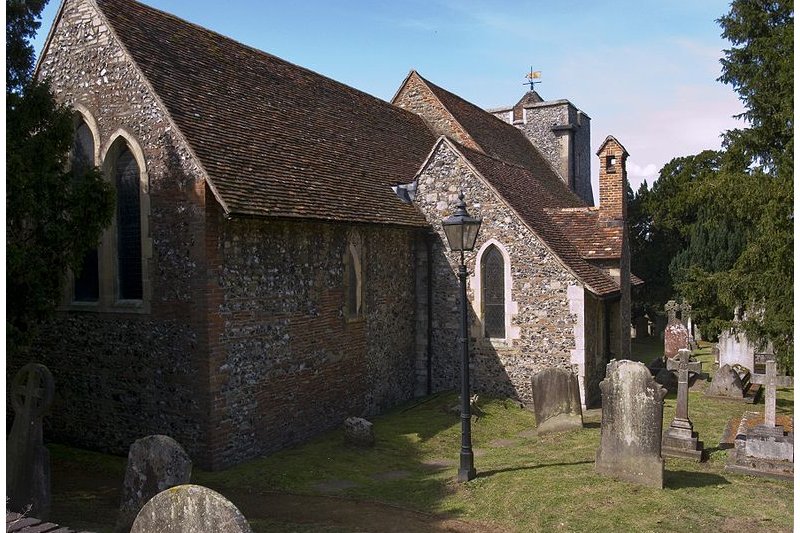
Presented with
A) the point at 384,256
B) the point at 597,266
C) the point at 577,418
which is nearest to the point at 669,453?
the point at 577,418

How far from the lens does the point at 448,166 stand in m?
16.5

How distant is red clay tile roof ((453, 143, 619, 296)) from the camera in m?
15.4

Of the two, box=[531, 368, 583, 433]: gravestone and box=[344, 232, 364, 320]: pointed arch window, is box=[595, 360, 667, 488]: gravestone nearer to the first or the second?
box=[531, 368, 583, 433]: gravestone

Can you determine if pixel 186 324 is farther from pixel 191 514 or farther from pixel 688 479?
pixel 688 479

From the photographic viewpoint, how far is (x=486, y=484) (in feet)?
32.4

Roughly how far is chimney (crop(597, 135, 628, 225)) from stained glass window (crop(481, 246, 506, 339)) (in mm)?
3768

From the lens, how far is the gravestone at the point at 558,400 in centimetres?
1336

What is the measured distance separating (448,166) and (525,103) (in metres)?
22.9

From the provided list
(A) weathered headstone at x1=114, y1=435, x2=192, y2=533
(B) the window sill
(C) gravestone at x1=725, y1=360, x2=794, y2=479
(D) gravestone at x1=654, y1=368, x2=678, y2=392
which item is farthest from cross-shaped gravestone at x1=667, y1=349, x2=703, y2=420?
(B) the window sill

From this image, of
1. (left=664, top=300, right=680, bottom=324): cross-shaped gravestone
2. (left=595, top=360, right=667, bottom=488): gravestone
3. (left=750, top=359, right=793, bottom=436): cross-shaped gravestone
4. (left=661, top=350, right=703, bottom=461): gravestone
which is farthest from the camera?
(left=664, top=300, right=680, bottom=324): cross-shaped gravestone

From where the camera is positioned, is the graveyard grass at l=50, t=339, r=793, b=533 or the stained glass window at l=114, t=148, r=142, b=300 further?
the stained glass window at l=114, t=148, r=142, b=300

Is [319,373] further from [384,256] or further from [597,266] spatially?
[597,266]

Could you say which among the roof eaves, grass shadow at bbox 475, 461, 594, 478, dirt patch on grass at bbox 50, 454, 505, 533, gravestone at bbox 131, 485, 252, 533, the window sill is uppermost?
the roof eaves

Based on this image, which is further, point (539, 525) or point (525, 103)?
point (525, 103)
